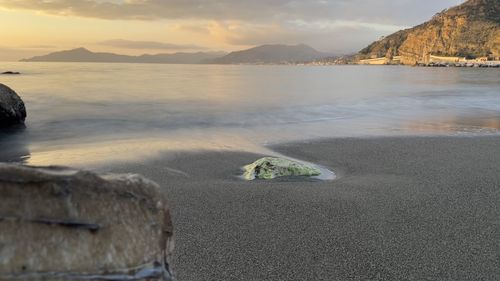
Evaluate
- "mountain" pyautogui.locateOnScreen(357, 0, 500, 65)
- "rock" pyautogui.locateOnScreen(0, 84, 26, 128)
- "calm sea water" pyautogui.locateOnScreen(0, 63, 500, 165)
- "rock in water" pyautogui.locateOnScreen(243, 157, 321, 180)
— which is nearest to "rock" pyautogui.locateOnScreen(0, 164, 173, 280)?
"rock in water" pyautogui.locateOnScreen(243, 157, 321, 180)

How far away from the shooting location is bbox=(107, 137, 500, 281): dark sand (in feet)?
13.7

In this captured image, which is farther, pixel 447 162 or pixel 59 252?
pixel 447 162

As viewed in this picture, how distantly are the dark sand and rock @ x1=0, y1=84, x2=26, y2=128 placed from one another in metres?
7.41

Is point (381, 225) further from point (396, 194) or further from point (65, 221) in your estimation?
point (65, 221)

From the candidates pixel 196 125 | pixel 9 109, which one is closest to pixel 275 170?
pixel 196 125

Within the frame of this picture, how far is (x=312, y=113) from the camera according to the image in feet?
70.3

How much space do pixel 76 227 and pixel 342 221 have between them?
4.20 m

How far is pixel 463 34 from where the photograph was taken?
176875mm

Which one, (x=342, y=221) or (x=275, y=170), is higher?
(x=275, y=170)

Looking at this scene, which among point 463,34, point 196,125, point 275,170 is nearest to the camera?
Answer: point 275,170

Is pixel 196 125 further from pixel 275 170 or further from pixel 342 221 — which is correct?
pixel 342 221

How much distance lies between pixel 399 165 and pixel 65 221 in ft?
26.3

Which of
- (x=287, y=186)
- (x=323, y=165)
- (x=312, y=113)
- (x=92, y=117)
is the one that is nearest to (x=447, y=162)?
(x=323, y=165)

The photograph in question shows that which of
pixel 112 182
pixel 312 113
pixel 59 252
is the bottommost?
pixel 312 113
